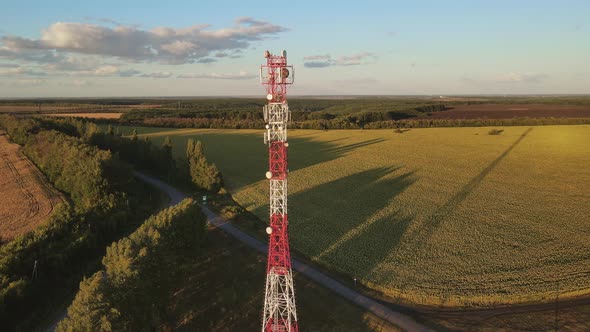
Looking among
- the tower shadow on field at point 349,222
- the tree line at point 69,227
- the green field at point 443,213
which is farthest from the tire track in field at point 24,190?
the tower shadow on field at point 349,222

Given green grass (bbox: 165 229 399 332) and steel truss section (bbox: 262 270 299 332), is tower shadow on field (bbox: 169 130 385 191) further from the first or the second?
steel truss section (bbox: 262 270 299 332)

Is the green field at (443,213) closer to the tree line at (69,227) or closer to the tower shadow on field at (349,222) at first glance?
the tower shadow on field at (349,222)

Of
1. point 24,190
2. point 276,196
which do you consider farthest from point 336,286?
point 24,190

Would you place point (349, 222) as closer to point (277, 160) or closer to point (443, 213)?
point (443, 213)

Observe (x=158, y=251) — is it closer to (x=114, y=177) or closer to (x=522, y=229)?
(x=114, y=177)

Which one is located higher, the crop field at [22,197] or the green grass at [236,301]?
the crop field at [22,197]

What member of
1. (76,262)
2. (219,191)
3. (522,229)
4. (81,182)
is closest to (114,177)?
(81,182)
